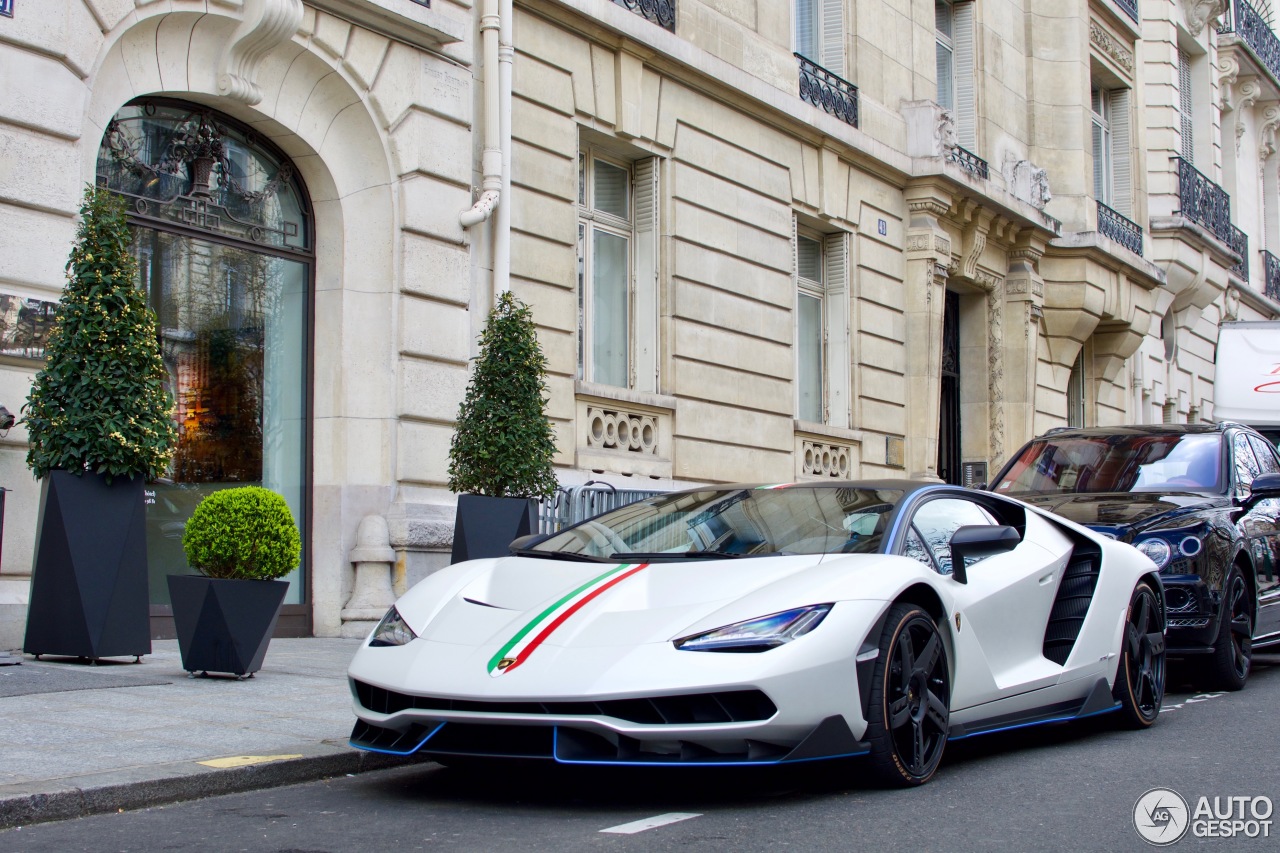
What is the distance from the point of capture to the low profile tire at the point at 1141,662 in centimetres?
700

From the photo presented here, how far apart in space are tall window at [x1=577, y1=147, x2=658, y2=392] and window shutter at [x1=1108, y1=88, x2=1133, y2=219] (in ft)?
50.1

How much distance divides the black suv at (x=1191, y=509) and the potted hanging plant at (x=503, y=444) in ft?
11.1

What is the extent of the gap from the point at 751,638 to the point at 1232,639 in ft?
16.6

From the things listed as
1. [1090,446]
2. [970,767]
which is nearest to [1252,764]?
[970,767]

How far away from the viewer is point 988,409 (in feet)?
73.6

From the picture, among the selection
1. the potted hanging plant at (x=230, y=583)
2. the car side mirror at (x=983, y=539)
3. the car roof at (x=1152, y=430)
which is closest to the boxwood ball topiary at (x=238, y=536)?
the potted hanging plant at (x=230, y=583)

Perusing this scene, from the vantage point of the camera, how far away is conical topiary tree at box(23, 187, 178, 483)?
8.11 metres

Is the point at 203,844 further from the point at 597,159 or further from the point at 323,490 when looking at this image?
the point at 597,159

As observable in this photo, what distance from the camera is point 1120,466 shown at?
1043cm

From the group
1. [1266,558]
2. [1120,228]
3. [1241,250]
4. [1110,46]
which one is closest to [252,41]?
[1266,558]

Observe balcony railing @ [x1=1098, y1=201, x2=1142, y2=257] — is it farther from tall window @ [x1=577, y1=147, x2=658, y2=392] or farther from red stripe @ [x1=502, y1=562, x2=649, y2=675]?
red stripe @ [x1=502, y1=562, x2=649, y2=675]

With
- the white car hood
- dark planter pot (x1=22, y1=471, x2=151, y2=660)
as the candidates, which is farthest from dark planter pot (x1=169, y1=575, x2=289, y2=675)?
the white car hood

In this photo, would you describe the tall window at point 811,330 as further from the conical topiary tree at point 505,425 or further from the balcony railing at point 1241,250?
the balcony railing at point 1241,250

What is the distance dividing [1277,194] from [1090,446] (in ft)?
105
